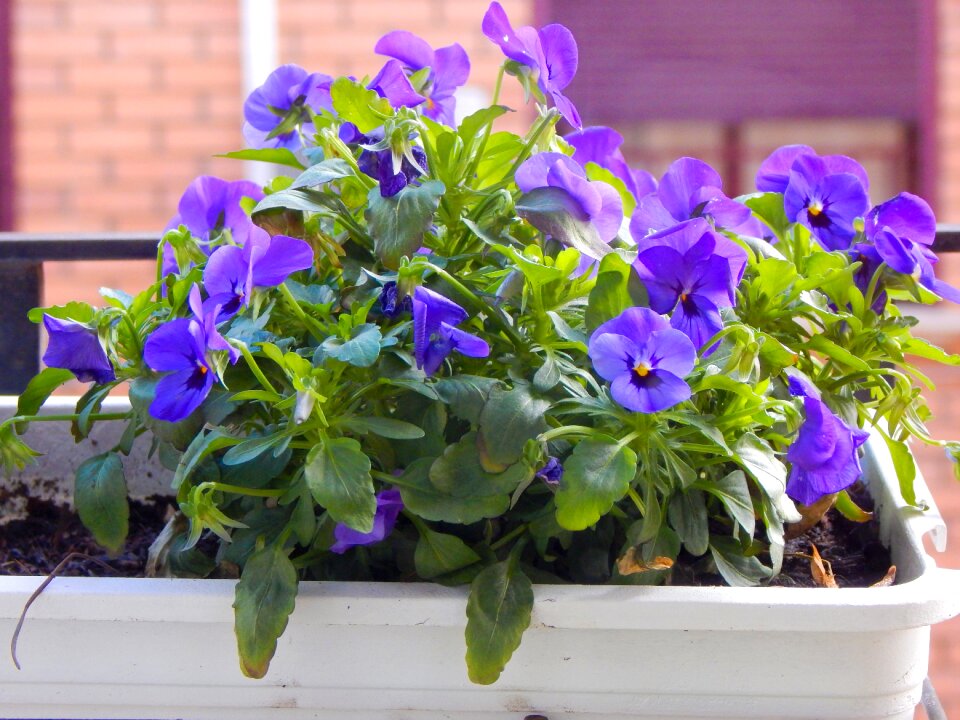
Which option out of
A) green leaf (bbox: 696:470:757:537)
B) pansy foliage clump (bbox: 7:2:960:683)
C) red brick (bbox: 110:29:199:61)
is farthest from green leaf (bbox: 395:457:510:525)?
red brick (bbox: 110:29:199:61)

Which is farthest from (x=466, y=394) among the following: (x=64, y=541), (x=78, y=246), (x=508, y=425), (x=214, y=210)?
(x=78, y=246)

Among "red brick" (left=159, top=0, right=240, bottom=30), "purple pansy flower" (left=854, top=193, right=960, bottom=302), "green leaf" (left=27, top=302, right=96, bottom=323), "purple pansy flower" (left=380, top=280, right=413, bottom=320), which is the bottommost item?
"green leaf" (left=27, top=302, right=96, bottom=323)

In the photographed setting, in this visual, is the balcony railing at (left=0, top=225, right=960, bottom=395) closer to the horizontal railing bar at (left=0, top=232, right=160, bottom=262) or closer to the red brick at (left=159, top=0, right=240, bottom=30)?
the horizontal railing bar at (left=0, top=232, right=160, bottom=262)

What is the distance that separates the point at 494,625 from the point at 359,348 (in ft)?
0.46

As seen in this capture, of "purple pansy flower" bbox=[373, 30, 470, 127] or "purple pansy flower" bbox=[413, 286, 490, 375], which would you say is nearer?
"purple pansy flower" bbox=[413, 286, 490, 375]

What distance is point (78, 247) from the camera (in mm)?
934

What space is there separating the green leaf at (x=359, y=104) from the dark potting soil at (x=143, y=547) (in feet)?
1.00

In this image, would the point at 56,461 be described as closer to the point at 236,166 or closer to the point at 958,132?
the point at 236,166

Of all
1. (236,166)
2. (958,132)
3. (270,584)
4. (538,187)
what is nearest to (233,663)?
(270,584)

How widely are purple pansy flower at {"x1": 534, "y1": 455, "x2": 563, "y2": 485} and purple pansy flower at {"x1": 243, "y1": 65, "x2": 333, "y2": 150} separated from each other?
295 mm

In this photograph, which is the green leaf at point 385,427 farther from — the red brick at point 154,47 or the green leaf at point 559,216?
the red brick at point 154,47

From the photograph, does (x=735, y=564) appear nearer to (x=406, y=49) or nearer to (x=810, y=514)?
(x=810, y=514)

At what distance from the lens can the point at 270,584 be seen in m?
0.52

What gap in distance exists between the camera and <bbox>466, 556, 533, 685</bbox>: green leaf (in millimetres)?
504
